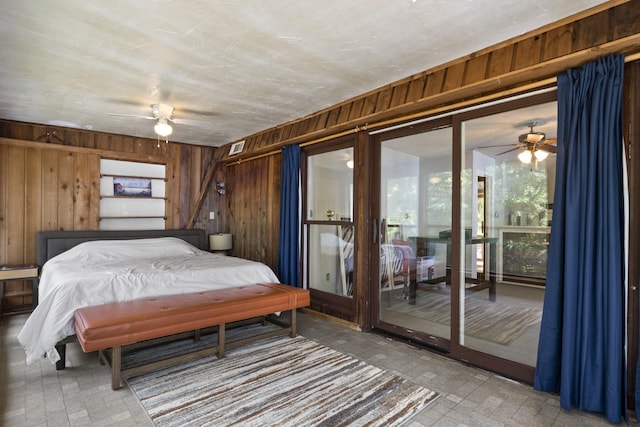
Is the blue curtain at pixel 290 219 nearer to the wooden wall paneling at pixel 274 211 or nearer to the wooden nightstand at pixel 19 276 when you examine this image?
the wooden wall paneling at pixel 274 211

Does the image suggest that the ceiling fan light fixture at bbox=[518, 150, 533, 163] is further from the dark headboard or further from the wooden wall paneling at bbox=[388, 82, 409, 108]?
the dark headboard

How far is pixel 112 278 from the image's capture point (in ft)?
9.54

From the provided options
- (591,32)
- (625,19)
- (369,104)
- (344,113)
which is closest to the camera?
(625,19)

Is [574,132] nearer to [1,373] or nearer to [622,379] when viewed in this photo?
[622,379]

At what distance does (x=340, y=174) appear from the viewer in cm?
406

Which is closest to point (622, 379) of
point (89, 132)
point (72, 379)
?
point (72, 379)

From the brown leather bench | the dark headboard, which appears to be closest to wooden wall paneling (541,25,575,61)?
the brown leather bench

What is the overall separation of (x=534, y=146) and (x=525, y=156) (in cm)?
9

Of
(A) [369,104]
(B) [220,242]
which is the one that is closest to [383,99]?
(A) [369,104]

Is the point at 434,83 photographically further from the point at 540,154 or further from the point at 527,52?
the point at 540,154

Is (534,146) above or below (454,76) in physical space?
below

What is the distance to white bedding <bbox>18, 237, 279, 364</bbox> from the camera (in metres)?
2.49

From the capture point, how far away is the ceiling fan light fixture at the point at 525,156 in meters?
2.59

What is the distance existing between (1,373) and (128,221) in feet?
9.37
